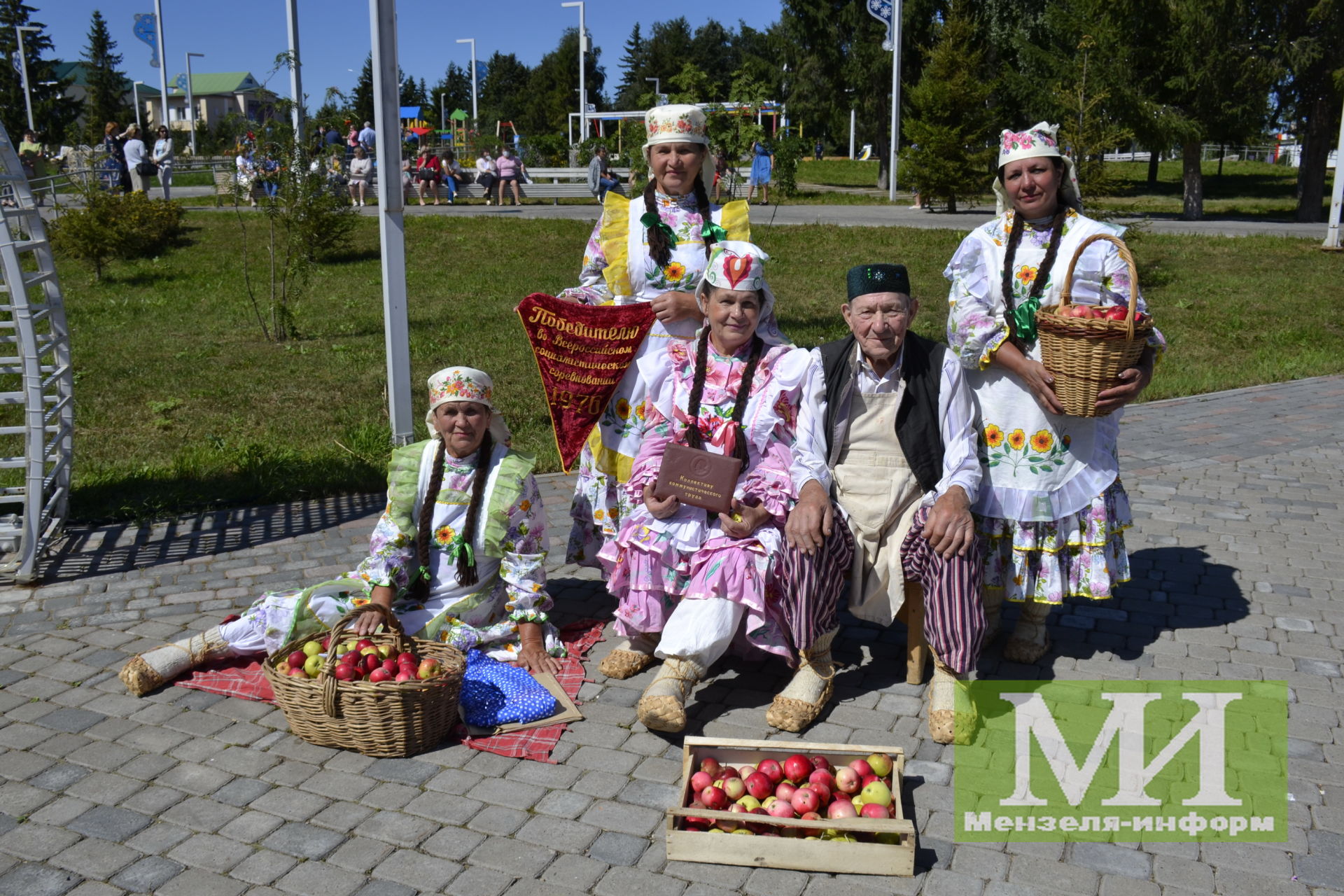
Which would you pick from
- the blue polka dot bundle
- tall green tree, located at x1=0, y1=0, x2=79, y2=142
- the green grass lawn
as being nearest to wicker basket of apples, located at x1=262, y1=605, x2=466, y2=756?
the blue polka dot bundle

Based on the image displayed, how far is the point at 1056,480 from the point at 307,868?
10.6 feet

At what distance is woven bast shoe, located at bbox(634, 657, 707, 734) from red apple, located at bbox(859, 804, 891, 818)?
31.1 inches

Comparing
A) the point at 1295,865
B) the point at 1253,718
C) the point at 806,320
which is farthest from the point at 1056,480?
the point at 806,320

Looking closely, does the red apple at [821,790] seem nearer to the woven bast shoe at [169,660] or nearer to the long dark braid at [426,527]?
the long dark braid at [426,527]

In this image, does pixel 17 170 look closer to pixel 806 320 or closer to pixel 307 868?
pixel 307 868

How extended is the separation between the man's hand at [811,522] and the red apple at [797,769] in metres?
0.85

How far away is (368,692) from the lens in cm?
408

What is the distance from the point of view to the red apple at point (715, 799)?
12.1 feet

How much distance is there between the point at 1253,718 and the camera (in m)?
4.52

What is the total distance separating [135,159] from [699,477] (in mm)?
24212

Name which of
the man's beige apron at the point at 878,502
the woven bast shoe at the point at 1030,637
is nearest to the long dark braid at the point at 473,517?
the man's beige apron at the point at 878,502

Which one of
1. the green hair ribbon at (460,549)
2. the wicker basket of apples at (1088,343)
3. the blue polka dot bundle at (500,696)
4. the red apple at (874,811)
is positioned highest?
the wicker basket of apples at (1088,343)

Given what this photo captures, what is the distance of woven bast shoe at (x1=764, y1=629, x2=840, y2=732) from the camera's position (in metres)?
4.42

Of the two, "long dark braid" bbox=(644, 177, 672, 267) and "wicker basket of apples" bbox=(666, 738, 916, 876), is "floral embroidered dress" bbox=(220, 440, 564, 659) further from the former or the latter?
"wicker basket of apples" bbox=(666, 738, 916, 876)
